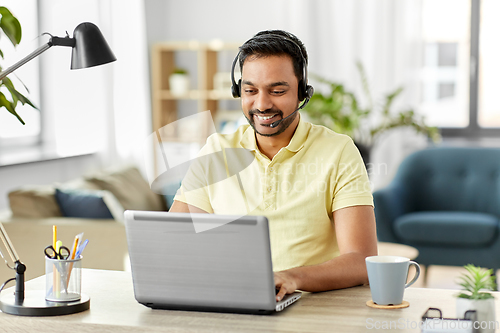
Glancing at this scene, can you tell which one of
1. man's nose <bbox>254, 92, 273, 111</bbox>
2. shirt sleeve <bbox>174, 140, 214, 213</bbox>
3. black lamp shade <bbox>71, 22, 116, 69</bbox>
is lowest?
shirt sleeve <bbox>174, 140, 214, 213</bbox>

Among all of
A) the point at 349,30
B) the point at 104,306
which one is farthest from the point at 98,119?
the point at 104,306

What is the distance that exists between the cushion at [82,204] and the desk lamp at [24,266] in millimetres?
1601

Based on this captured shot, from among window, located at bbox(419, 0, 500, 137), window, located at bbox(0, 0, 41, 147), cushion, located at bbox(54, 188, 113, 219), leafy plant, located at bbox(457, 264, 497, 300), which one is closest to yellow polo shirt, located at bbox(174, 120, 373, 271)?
leafy plant, located at bbox(457, 264, 497, 300)

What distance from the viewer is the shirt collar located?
4.93 ft

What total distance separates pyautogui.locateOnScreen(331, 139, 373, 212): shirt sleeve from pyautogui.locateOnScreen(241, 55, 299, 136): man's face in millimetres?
168

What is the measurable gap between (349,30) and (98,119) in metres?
1.99

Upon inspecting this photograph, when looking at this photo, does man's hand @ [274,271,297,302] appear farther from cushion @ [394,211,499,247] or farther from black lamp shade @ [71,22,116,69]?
cushion @ [394,211,499,247]

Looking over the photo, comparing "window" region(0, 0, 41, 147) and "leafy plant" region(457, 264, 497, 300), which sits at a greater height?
"window" region(0, 0, 41, 147)

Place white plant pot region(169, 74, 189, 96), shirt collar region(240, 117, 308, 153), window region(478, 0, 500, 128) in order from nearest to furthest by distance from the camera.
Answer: shirt collar region(240, 117, 308, 153) → window region(478, 0, 500, 128) → white plant pot region(169, 74, 189, 96)

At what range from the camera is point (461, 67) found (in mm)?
4637

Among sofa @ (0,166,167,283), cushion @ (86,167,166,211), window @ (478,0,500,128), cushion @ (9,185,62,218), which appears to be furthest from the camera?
window @ (478,0,500,128)

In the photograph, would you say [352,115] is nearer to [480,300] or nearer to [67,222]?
[67,222]

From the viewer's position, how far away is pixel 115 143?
448 centimetres

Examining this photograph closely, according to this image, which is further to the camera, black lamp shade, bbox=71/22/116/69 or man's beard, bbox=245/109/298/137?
man's beard, bbox=245/109/298/137
